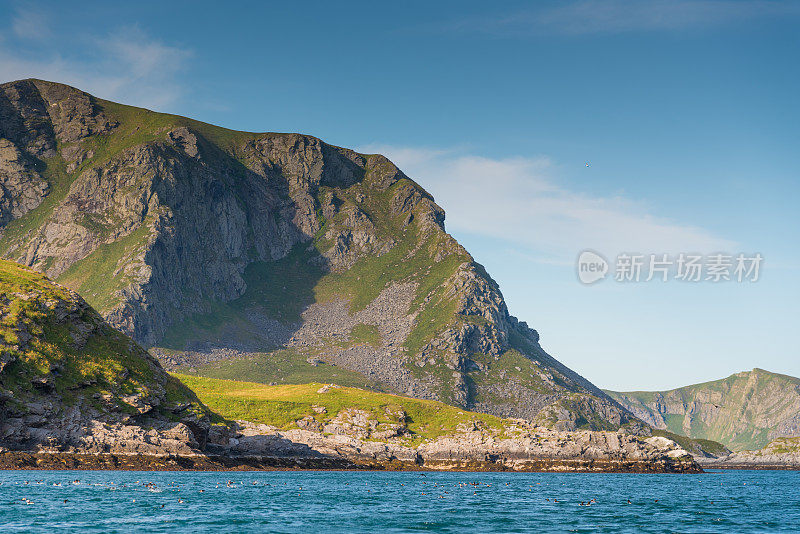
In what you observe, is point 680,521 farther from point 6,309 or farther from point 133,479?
point 6,309

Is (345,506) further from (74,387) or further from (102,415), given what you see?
(74,387)

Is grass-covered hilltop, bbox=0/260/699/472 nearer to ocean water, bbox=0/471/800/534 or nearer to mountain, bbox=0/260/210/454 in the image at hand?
mountain, bbox=0/260/210/454

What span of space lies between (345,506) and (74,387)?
67.0m

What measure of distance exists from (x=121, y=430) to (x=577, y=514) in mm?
83335

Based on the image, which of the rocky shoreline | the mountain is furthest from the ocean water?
the mountain

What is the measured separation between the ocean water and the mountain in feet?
25.6

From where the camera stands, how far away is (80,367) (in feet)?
458

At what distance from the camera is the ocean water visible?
75.4 meters

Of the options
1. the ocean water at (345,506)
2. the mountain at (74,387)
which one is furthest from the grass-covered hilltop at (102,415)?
the ocean water at (345,506)

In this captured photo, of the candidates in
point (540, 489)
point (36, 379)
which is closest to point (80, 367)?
point (36, 379)

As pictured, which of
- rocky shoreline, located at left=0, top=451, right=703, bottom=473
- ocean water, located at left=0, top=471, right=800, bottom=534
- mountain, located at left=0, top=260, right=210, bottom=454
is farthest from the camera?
mountain, located at left=0, top=260, right=210, bottom=454

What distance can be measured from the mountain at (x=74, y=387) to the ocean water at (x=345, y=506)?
780 cm

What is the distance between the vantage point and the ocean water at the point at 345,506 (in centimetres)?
7544

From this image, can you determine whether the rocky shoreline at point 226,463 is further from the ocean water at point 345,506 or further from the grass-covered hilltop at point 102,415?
the ocean water at point 345,506
